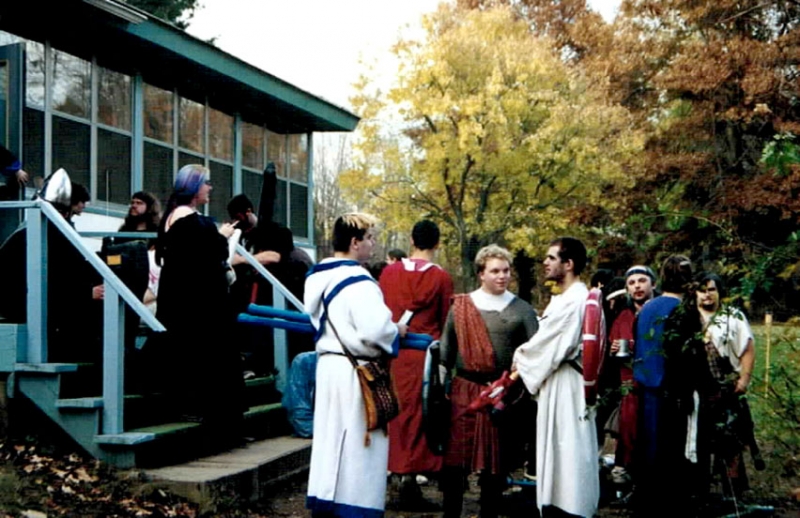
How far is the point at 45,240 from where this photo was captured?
315 inches

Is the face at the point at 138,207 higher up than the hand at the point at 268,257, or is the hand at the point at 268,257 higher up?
the face at the point at 138,207

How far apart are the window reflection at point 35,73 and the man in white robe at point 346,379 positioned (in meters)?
7.85

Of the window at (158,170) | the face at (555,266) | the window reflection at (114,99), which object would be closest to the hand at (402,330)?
the face at (555,266)

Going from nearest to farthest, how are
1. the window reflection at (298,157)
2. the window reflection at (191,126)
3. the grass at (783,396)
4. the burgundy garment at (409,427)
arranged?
the grass at (783,396) → the burgundy garment at (409,427) → the window reflection at (191,126) → the window reflection at (298,157)

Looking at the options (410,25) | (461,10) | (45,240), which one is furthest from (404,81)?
(45,240)

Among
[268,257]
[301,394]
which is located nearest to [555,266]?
[301,394]

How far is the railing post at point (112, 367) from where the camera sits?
7.75m

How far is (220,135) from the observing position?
17891mm

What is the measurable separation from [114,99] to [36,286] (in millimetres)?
7300

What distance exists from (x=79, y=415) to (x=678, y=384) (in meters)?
4.08

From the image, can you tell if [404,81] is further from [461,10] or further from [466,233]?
[461,10]

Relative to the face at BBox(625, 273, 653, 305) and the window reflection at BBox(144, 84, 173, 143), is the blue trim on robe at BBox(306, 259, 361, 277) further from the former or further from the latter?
the window reflection at BBox(144, 84, 173, 143)

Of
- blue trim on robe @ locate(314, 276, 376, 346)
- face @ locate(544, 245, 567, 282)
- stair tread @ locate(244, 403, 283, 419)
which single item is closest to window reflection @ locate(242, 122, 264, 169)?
stair tread @ locate(244, 403, 283, 419)

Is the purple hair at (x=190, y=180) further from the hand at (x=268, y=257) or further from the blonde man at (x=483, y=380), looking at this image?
the hand at (x=268, y=257)
